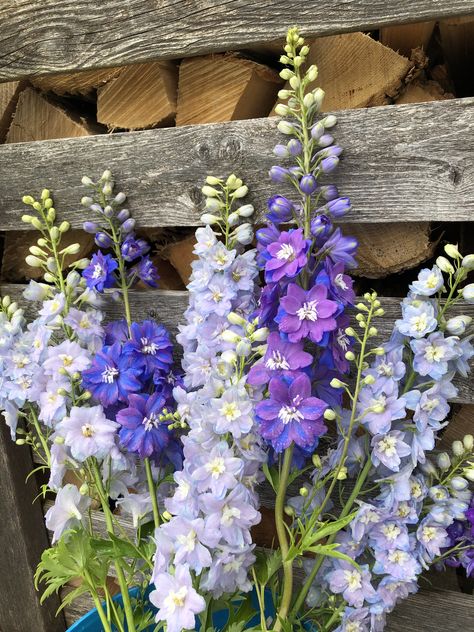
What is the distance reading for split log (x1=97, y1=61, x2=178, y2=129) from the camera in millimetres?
1101

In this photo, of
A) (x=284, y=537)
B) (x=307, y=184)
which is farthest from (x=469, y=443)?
(x=307, y=184)

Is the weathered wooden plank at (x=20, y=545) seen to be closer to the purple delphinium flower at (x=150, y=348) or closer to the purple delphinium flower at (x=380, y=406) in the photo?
the purple delphinium flower at (x=150, y=348)

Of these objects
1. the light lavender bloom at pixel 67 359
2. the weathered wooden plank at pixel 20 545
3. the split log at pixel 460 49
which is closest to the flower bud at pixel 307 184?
the split log at pixel 460 49

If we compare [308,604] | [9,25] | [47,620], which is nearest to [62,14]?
[9,25]

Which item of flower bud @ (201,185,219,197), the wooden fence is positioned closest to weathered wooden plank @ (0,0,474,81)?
the wooden fence

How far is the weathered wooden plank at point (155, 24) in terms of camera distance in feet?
2.90

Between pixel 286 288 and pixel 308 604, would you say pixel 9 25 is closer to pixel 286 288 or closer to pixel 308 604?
pixel 286 288

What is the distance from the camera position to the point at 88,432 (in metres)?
0.94

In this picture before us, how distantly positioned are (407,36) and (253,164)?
295mm

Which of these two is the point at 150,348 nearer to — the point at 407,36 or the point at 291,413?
the point at 291,413

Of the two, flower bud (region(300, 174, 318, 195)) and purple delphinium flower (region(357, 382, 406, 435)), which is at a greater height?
flower bud (region(300, 174, 318, 195))

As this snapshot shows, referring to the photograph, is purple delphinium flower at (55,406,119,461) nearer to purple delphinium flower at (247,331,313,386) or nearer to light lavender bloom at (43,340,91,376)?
light lavender bloom at (43,340,91,376)

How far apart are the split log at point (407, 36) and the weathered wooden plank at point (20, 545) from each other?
1.07 metres

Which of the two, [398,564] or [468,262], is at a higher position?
[468,262]
